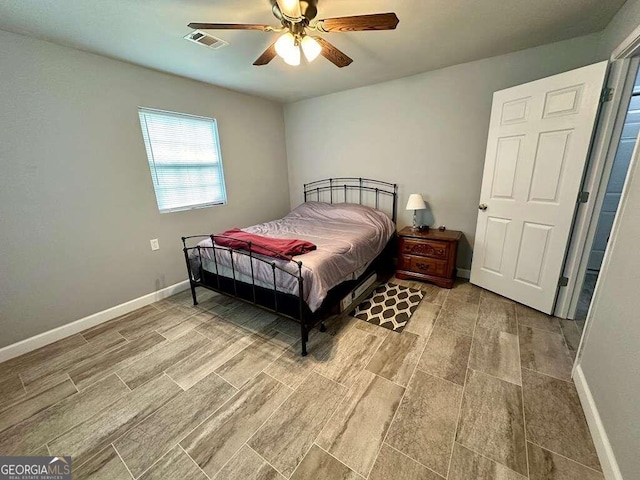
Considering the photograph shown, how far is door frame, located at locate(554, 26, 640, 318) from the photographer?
188 cm

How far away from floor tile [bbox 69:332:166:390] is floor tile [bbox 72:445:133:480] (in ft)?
2.26

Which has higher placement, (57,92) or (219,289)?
(57,92)

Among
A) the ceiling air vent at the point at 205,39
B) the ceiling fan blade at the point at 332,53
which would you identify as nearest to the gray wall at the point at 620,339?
the ceiling fan blade at the point at 332,53

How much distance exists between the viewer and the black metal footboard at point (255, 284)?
2.06m

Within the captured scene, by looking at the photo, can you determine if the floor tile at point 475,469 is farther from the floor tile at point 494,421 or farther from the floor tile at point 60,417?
the floor tile at point 60,417

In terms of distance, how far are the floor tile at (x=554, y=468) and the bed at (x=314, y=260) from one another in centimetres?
143

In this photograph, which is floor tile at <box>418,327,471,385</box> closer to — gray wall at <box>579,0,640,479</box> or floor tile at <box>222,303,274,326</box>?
gray wall at <box>579,0,640,479</box>

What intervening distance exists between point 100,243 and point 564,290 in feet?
14.7

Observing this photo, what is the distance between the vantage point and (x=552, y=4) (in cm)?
184

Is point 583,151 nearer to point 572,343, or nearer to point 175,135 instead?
point 572,343

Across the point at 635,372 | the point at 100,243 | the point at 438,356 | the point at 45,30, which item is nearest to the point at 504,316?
the point at 438,356

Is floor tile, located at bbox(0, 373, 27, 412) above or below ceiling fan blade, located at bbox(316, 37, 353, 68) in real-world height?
below

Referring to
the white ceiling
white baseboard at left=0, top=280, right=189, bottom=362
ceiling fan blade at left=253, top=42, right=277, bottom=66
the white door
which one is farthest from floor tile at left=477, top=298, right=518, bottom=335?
white baseboard at left=0, top=280, right=189, bottom=362

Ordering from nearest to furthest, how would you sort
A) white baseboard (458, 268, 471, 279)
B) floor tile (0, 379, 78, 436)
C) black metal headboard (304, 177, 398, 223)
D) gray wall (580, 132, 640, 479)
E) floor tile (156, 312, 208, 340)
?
gray wall (580, 132, 640, 479), floor tile (0, 379, 78, 436), floor tile (156, 312, 208, 340), white baseboard (458, 268, 471, 279), black metal headboard (304, 177, 398, 223)
